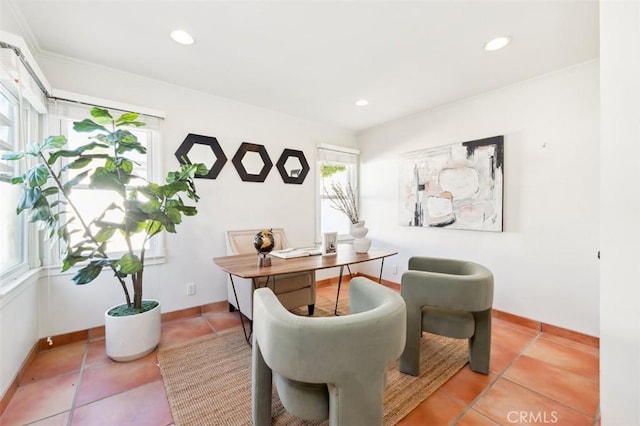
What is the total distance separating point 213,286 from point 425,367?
227 cm

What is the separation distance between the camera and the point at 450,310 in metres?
1.85

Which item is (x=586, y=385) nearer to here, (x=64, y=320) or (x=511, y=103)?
(x=511, y=103)

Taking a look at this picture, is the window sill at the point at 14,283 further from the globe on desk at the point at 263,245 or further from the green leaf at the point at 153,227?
the globe on desk at the point at 263,245

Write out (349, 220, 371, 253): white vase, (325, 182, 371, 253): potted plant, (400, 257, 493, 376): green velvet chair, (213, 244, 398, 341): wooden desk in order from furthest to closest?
(325, 182, 371, 253): potted plant, (349, 220, 371, 253): white vase, (213, 244, 398, 341): wooden desk, (400, 257, 493, 376): green velvet chair

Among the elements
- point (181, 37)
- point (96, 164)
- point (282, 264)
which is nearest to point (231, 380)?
point (282, 264)

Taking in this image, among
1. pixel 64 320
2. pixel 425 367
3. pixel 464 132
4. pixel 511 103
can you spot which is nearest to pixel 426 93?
pixel 464 132

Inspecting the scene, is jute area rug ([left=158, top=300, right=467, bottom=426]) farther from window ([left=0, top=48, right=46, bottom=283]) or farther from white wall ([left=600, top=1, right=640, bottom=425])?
window ([left=0, top=48, right=46, bottom=283])

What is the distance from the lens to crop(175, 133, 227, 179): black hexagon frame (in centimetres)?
271

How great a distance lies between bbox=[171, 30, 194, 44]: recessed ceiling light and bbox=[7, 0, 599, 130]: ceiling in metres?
0.05

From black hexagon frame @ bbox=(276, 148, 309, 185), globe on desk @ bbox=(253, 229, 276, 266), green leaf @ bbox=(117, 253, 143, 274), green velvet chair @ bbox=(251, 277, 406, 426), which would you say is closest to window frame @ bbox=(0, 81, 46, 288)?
green leaf @ bbox=(117, 253, 143, 274)

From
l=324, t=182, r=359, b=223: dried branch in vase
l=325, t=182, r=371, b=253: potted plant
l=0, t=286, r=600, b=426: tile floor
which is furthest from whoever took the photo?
l=324, t=182, r=359, b=223: dried branch in vase

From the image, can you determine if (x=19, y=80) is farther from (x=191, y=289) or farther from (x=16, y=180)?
(x=191, y=289)

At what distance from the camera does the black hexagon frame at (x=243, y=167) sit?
308cm

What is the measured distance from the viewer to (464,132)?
299 cm
